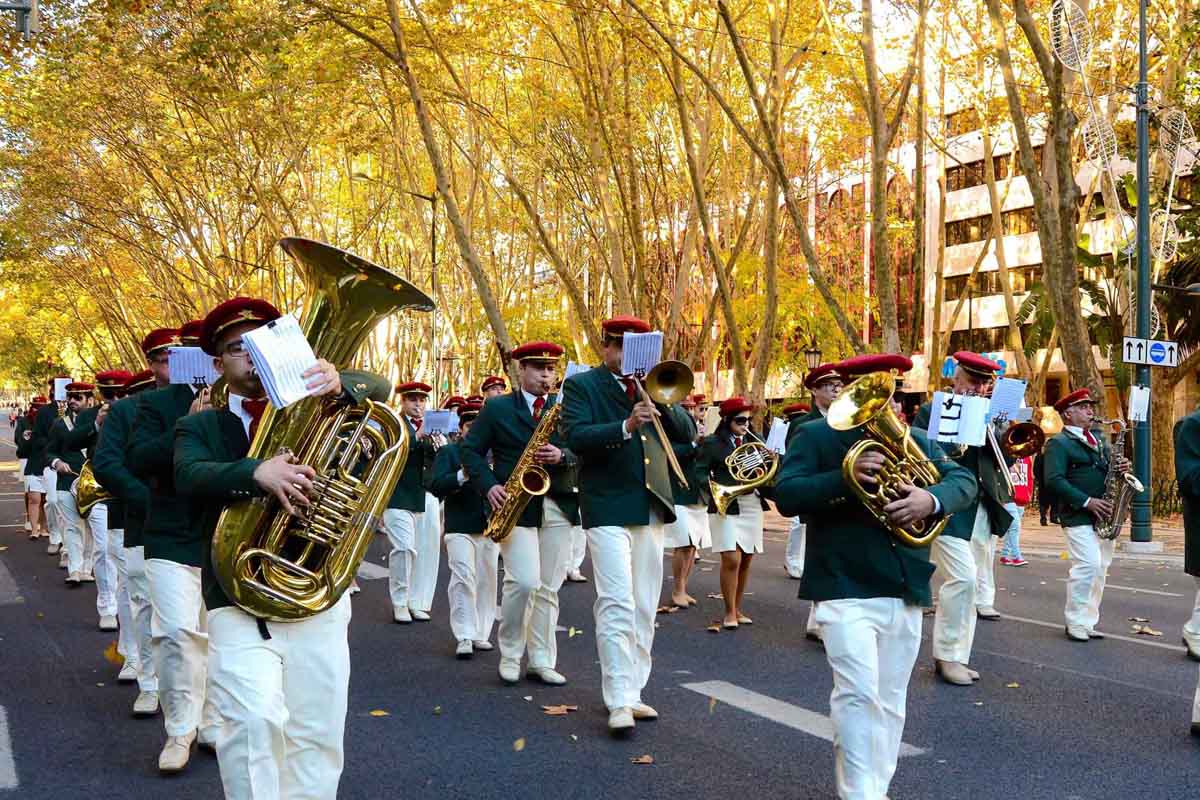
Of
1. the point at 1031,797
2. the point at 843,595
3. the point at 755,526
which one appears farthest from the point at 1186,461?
the point at 755,526

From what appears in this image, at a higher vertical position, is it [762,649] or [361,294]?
[361,294]

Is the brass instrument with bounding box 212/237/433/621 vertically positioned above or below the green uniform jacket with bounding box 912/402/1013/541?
above

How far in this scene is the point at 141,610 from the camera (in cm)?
701

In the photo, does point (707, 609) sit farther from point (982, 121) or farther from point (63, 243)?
point (63, 243)

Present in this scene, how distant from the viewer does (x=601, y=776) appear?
5.78 metres

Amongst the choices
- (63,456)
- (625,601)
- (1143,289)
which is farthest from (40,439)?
(1143,289)

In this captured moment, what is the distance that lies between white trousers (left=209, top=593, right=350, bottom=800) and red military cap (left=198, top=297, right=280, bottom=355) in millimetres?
909

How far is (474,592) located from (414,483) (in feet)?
7.18

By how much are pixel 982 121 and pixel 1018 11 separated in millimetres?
11455

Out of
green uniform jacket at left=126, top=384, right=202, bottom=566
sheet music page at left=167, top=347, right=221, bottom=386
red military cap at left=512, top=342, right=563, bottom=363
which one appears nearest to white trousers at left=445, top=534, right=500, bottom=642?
red military cap at left=512, top=342, right=563, bottom=363

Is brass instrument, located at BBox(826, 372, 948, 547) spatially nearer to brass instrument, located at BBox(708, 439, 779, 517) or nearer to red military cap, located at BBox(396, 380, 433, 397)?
brass instrument, located at BBox(708, 439, 779, 517)

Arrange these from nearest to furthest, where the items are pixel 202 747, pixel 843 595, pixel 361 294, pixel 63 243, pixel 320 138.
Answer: pixel 361 294 → pixel 843 595 → pixel 202 747 → pixel 320 138 → pixel 63 243

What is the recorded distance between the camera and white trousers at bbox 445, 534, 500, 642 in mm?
9172

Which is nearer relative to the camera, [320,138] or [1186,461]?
[1186,461]
